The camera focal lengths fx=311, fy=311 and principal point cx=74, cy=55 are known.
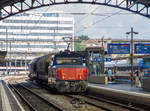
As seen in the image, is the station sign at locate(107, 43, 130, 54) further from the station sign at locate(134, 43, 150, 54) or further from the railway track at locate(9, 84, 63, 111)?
the railway track at locate(9, 84, 63, 111)

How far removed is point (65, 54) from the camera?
22.9 m

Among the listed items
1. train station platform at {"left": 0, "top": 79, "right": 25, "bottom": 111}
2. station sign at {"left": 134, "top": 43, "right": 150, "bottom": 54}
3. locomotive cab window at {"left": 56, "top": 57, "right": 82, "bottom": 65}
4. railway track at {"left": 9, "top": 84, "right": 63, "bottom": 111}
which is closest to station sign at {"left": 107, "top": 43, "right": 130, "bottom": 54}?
station sign at {"left": 134, "top": 43, "right": 150, "bottom": 54}

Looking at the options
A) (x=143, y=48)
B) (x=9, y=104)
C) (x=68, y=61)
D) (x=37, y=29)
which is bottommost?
(x=9, y=104)

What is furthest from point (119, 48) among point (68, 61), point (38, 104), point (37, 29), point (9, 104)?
point (37, 29)

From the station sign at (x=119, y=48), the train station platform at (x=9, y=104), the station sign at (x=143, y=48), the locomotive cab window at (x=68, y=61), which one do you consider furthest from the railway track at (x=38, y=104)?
the station sign at (x=143, y=48)

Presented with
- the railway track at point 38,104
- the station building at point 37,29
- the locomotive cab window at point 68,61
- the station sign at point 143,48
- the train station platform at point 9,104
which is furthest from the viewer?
the station building at point 37,29

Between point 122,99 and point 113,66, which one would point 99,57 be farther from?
point 113,66

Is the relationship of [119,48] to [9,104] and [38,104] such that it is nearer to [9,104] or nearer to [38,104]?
[38,104]

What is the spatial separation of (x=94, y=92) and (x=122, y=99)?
18.5ft

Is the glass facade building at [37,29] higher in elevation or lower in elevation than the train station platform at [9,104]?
higher

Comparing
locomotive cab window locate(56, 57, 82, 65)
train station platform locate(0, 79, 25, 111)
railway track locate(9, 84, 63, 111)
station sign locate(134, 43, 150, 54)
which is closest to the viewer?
train station platform locate(0, 79, 25, 111)

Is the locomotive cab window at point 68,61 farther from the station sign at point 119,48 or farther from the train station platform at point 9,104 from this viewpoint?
the station sign at point 119,48

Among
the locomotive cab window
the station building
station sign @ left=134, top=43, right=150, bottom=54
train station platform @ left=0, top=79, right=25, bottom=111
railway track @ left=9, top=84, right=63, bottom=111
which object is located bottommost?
railway track @ left=9, top=84, right=63, bottom=111

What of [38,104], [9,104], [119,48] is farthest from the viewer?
[119,48]
